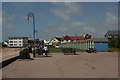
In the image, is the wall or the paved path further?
the wall

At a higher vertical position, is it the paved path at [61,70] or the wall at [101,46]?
the wall at [101,46]

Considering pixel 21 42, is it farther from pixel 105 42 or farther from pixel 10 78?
pixel 10 78

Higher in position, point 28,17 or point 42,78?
point 28,17

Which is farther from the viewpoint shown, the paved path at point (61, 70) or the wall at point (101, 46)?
the wall at point (101, 46)

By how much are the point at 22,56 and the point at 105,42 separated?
91.8 feet

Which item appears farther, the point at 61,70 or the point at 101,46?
the point at 101,46

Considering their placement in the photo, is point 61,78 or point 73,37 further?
point 73,37

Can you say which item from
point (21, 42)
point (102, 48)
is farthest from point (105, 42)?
point (21, 42)

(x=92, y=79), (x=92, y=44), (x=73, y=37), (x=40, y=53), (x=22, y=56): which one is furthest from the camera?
(x=73, y=37)

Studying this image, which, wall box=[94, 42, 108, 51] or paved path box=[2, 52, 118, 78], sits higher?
wall box=[94, 42, 108, 51]

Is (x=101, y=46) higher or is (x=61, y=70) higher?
(x=101, y=46)

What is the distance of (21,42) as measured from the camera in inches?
6230

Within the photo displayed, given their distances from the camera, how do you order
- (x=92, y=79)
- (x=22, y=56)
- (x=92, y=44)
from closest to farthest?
1. (x=92, y=79)
2. (x=22, y=56)
3. (x=92, y=44)

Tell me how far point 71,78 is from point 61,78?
0.43 meters
